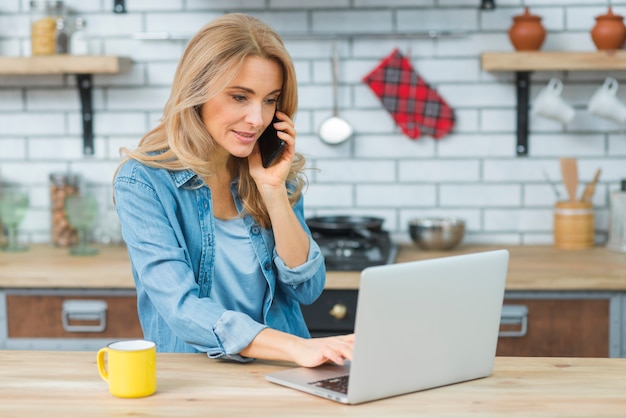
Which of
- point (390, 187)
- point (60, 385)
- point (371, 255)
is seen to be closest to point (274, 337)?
point (60, 385)

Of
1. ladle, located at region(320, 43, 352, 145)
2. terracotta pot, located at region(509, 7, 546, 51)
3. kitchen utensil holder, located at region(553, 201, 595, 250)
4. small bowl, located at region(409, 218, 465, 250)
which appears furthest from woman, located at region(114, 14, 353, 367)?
kitchen utensil holder, located at region(553, 201, 595, 250)

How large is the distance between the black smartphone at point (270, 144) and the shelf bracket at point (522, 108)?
167 centimetres

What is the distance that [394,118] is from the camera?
378 centimetres

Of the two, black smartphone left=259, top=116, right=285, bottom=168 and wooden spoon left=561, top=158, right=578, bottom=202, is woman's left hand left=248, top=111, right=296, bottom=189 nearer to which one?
black smartphone left=259, top=116, right=285, bottom=168

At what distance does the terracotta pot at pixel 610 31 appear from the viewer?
3482 millimetres

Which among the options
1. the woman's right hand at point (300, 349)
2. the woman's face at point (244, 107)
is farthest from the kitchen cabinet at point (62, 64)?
the woman's right hand at point (300, 349)

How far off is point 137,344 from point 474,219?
2308mm

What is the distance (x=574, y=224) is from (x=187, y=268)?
2.05 meters

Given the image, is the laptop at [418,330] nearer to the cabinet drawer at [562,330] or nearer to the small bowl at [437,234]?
the cabinet drawer at [562,330]

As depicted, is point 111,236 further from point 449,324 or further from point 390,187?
point 449,324

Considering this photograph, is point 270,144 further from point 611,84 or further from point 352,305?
point 611,84

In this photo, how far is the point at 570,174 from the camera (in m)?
3.61

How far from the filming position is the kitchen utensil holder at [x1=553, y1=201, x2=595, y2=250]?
3619mm

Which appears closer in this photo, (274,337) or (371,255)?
(274,337)
